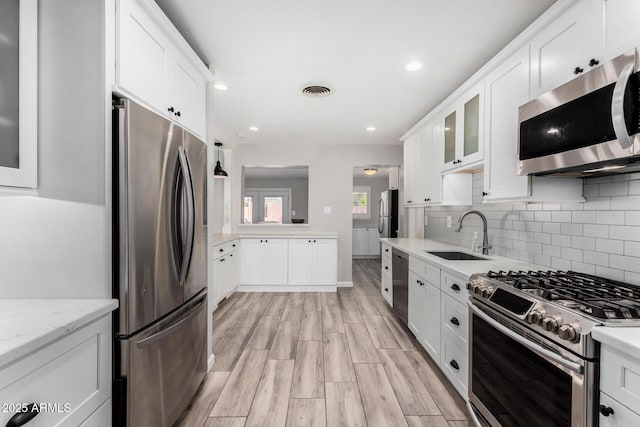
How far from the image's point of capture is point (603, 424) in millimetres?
945

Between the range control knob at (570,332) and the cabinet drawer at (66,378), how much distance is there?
1705 millimetres

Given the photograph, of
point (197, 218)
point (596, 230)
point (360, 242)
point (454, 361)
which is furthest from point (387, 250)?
point (360, 242)

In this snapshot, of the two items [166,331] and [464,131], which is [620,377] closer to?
[166,331]

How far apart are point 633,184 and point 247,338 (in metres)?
3.00

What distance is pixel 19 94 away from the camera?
1.10 m

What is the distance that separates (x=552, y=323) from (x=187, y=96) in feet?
7.25

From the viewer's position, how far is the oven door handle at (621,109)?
3.29ft

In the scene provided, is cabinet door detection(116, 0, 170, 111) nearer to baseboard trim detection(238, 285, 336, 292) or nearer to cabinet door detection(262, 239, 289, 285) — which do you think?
cabinet door detection(262, 239, 289, 285)

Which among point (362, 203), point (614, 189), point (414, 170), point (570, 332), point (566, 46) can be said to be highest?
point (566, 46)

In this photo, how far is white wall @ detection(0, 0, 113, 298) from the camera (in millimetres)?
1175

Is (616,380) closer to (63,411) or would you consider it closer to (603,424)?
(603,424)

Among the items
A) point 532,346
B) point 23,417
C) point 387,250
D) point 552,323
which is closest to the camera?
point 23,417

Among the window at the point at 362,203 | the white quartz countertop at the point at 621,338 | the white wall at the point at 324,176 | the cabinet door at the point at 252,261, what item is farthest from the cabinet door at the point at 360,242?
the white quartz countertop at the point at 621,338

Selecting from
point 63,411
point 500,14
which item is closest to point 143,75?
point 63,411
